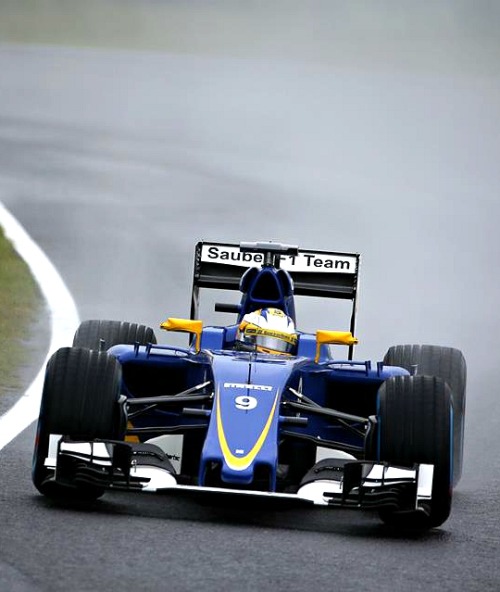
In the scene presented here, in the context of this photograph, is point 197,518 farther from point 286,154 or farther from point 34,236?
point 286,154

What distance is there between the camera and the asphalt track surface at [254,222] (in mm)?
8102

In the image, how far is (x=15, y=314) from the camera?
1734 cm

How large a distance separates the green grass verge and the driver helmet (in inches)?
115

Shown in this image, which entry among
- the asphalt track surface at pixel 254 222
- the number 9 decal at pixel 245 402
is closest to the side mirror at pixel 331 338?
the asphalt track surface at pixel 254 222

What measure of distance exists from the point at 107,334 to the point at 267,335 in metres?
1.30

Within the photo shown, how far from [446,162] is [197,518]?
21.3m

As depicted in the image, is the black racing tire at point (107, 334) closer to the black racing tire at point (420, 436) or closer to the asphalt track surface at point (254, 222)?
the asphalt track surface at point (254, 222)

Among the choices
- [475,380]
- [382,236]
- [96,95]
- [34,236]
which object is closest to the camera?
[475,380]

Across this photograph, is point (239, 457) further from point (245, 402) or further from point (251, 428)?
point (245, 402)

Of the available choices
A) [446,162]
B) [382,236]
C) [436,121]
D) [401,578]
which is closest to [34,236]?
[382,236]

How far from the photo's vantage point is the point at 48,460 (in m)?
9.46

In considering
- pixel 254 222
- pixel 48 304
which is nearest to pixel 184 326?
pixel 48 304

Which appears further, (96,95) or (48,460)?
(96,95)

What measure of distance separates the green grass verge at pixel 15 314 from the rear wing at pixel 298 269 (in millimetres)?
1946
